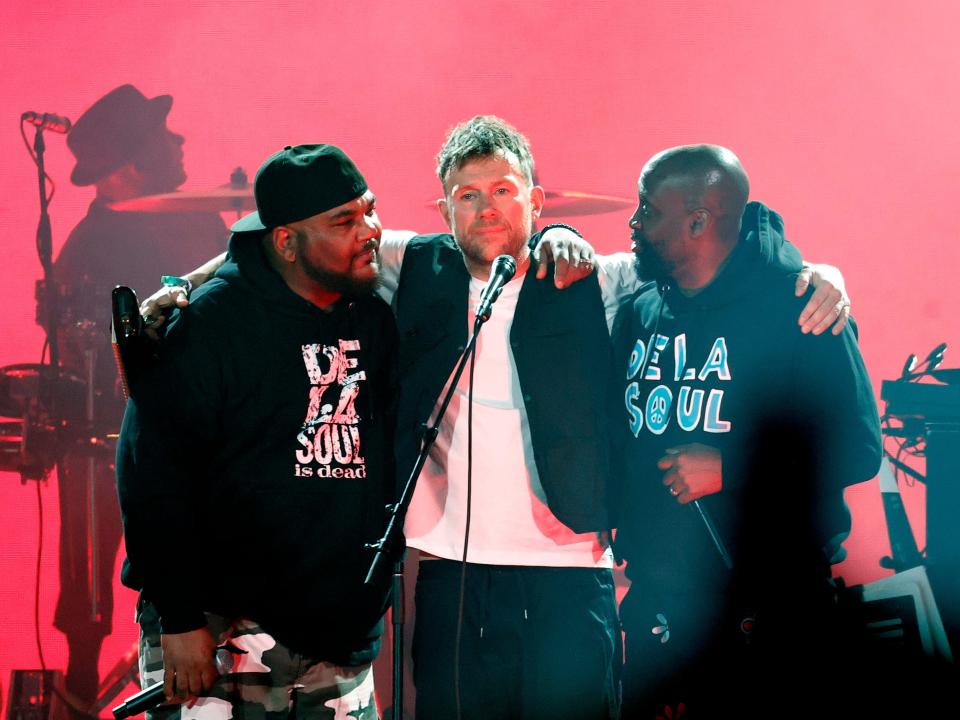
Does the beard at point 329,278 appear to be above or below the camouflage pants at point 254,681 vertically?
above

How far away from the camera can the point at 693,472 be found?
2162 millimetres

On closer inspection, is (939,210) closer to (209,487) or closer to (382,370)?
(382,370)

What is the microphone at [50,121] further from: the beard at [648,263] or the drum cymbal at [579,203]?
the beard at [648,263]

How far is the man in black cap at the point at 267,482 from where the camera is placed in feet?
6.82

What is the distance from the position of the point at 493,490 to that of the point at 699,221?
0.92 meters

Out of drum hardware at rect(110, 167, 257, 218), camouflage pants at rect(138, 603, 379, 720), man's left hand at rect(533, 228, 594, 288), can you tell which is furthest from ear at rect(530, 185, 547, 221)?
drum hardware at rect(110, 167, 257, 218)

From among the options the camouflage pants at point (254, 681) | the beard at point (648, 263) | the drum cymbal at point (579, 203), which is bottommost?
the camouflage pants at point (254, 681)

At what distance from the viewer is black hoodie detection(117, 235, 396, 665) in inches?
83.9

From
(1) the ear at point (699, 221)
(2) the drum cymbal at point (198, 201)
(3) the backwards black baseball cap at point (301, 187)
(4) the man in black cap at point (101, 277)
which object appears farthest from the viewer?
(4) the man in black cap at point (101, 277)

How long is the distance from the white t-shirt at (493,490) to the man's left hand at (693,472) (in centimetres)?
26

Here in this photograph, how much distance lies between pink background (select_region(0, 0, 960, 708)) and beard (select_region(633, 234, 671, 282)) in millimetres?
1430


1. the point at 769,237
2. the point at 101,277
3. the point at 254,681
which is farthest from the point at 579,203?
the point at 254,681

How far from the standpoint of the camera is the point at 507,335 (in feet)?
7.63

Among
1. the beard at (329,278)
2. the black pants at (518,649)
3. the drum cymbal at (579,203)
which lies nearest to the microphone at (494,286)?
the beard at (329,278)
